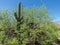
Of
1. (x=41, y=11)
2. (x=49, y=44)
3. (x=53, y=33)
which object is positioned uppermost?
(x=41, y=11)

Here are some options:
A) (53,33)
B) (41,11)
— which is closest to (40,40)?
(53,33)

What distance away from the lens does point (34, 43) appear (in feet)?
53.7

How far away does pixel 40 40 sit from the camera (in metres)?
16.4

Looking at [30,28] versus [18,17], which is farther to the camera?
[30,28]

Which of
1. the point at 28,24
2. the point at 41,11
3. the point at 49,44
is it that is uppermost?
the point at 41,11

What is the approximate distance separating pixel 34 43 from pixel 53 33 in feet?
7.33

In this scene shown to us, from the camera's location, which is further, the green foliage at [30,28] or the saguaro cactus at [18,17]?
A: the green foliage at [30,28]

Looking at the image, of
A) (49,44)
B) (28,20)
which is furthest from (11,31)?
(49,44)

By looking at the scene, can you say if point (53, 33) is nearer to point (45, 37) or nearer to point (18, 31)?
point (45, 37)

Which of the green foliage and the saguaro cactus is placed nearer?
the saguaro cactus

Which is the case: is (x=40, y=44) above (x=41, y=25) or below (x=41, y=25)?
below

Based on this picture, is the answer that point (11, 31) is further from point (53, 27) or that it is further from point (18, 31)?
point (53, 27)

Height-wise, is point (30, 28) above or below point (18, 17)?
below

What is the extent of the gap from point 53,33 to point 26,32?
282cm
